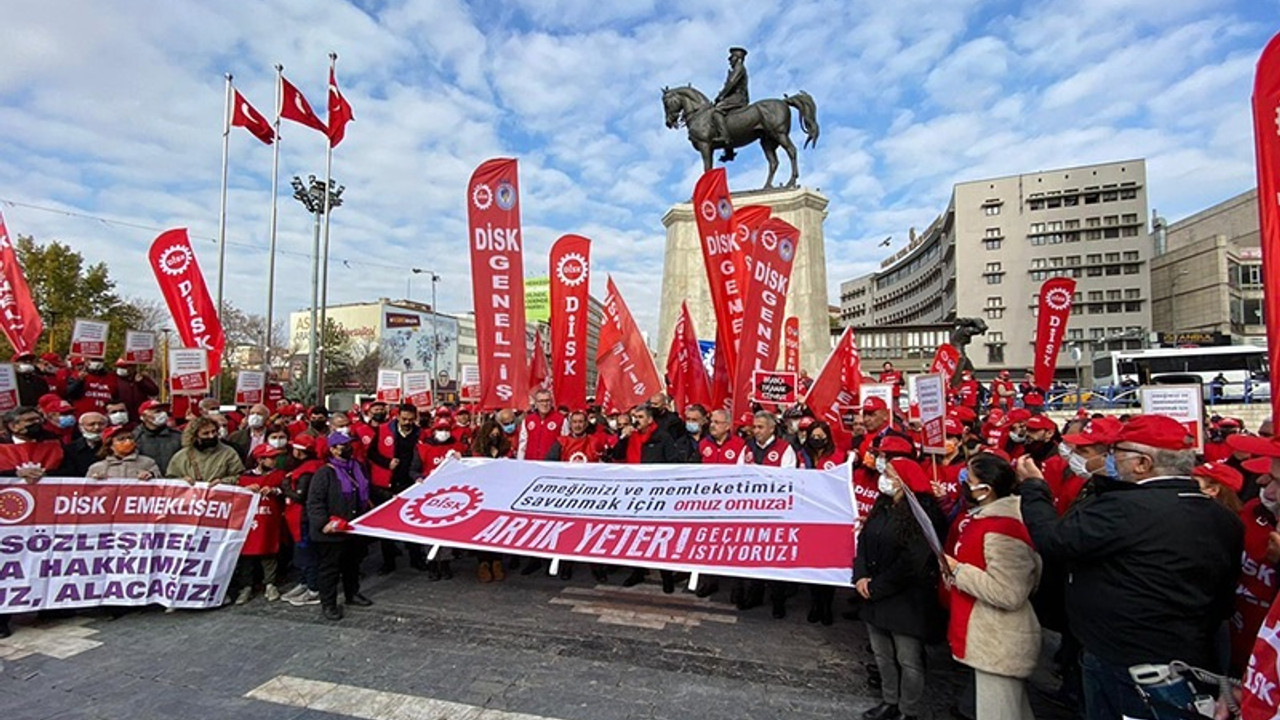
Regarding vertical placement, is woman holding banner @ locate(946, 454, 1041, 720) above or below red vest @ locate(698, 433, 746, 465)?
below

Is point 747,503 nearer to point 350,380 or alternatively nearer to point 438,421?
point 438,421

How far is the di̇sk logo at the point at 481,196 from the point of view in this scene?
8.76 meters

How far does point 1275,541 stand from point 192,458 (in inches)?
306

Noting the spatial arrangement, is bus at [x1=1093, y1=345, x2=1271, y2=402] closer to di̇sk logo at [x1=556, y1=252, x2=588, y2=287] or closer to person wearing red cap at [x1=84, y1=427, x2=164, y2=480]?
di̇sk logo at [x1=556, y1=252, x2=588, y2=287]

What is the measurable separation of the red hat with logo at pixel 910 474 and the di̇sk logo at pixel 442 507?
147 inches

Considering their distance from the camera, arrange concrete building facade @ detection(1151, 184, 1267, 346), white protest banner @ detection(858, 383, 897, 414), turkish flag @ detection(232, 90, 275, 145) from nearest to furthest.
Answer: white protest banner @ detection(858, 383, 897, 414) → turkish flag @ detection(232, 90, 275, 145) → concrete building facade @ detection(1151, 184, 1267, 346)

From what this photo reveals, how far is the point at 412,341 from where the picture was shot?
73.2m

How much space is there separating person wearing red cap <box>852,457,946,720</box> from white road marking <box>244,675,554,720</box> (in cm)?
214

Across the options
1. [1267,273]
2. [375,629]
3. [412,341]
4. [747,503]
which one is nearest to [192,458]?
[375,629]

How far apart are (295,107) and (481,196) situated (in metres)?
15.3

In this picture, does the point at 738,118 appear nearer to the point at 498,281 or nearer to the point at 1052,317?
the point at 1052,317

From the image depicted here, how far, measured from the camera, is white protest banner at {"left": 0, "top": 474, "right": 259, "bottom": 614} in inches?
217

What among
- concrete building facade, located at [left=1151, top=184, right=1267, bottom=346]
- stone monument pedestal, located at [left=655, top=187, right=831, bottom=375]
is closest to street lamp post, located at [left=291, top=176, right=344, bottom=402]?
stone monument pedestal, located at [left=655, top=187, right=831, bottom=375]

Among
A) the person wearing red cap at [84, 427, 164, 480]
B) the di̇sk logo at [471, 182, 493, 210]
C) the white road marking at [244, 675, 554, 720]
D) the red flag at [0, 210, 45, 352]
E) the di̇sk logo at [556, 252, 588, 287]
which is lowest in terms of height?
the white road marking at [244, 675, 554, 720]
